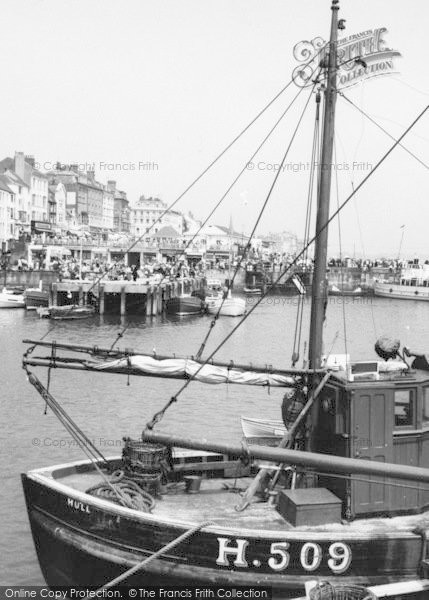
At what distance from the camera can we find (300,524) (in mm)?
11867

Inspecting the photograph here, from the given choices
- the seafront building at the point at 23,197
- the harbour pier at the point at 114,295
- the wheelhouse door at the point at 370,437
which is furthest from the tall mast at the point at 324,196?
the seafront building at the point at 23,197

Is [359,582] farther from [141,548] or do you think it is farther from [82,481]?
[82,481]

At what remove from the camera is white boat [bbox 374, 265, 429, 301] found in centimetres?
10764

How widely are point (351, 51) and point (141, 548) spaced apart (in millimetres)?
10702

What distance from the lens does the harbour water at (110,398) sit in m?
19.1

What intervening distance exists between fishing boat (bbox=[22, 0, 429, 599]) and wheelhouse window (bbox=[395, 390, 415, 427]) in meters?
0.02

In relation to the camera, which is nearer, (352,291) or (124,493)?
(124,493)

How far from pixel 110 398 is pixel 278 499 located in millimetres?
19104

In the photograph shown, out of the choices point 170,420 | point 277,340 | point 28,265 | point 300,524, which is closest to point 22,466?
point 170,420

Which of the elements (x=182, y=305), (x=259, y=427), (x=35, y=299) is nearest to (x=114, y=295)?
(x=182, y=305)

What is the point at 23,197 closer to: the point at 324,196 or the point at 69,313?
the point at 69,313

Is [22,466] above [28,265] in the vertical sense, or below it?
below

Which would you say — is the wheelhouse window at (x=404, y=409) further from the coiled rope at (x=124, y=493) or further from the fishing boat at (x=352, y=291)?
the fishing boat at (x=352, y=291)

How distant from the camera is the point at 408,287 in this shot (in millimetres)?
108812
